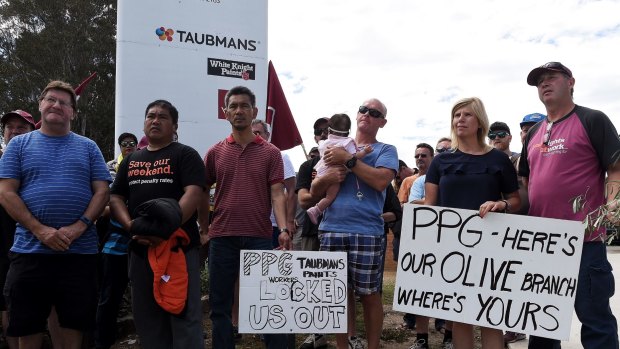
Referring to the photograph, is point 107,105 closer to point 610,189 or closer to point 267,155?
point 267,155

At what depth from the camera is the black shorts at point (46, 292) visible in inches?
126

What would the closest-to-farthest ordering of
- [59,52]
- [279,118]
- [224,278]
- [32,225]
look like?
[32,225] → [224,278] → [279,118] → [59,52]

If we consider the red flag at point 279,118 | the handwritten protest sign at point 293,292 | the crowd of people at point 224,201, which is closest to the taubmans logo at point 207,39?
the red flag at point 279,118

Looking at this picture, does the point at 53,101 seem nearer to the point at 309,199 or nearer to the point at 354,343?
the point at 309,199

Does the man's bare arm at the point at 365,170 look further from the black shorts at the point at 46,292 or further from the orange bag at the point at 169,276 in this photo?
the black shorts at the point at 46,292

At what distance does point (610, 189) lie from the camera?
291cm

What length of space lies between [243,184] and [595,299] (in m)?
2.21

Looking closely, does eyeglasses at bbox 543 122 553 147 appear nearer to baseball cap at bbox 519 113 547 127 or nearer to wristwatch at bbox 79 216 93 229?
baseball cap at bbox 519 113 547 127

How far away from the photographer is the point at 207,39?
21.8 feet

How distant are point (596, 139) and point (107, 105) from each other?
23.7 m

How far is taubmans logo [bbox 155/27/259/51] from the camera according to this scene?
625cm

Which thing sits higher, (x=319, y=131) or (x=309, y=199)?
(x=319, y=131)

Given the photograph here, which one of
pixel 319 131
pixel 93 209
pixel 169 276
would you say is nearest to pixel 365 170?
pixel 169 276

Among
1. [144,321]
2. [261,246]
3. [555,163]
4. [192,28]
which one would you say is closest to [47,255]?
[144,321]
